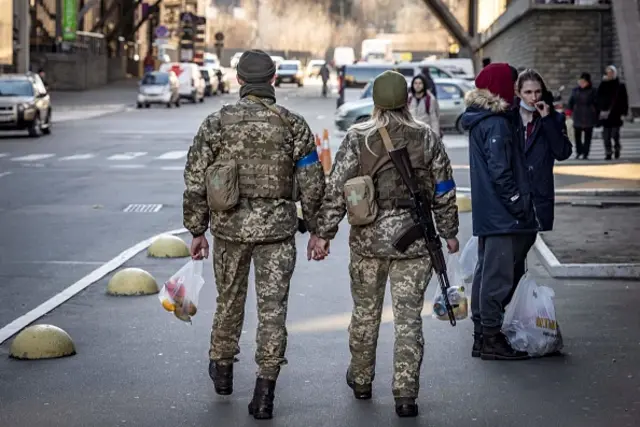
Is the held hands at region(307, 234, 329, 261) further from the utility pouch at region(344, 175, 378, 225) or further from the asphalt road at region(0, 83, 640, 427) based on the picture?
the asphalt road at region(0, 83, 640, 427)

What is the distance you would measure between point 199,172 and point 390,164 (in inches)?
37.1

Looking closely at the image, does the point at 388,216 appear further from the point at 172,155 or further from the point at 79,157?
the point at 172,155

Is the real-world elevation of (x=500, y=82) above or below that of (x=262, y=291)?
above

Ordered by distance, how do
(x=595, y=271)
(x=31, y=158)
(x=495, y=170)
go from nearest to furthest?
1. (x=495, y=170)
2. (x=595, y=271)
3. (x=31, y=158)

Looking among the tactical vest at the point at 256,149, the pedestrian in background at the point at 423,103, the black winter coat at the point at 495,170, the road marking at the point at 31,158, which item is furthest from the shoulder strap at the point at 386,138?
the road marking at the point at 31,158

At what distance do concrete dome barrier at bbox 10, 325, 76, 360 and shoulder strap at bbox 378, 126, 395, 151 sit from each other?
2712 mm

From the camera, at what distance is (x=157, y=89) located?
6072 cm

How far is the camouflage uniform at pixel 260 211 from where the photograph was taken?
715 centimetres

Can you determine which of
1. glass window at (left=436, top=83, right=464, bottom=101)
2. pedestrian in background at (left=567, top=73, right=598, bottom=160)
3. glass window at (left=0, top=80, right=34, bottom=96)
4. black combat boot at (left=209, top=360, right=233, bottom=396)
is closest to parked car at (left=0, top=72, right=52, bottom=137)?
glass window at (left=0, top=80, right=34, bottom=96)

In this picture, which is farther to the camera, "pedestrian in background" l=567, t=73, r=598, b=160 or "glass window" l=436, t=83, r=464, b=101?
"glass window" l=436, t=83, r=464, b=101

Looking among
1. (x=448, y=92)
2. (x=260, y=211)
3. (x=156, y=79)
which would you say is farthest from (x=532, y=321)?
(x=156, y=79)

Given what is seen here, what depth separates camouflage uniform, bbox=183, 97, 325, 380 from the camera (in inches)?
281

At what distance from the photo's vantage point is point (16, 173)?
24656mm

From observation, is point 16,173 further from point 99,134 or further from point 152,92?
point 152,92
